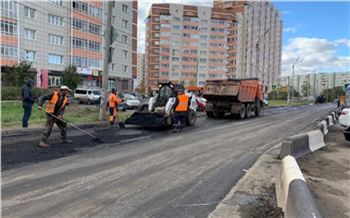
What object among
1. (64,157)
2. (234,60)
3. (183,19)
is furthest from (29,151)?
(234,60)

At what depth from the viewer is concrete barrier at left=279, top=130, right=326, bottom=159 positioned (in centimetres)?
739

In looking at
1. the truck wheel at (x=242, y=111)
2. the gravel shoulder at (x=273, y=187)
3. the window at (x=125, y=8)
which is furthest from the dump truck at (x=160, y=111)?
the window at (x=125, y=8)

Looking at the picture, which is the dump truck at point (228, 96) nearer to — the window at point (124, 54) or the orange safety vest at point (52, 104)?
the orange safety vest at point (52, 104)

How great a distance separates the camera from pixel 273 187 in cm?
541

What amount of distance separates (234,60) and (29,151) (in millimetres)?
97031

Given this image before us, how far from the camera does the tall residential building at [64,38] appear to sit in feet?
123

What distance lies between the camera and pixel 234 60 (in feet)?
328

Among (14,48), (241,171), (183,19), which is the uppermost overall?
(183,19)

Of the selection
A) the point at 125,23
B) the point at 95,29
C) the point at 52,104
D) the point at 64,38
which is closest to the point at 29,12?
the point at 64,38

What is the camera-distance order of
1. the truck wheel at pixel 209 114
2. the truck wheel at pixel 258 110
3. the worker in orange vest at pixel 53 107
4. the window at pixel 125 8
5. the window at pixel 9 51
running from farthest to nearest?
the window at pixel 125 8, the window at pixel 9 51, the truck wheel at pixel 258 110, the truck wheel at pixel 209 114, the worker in orange vest at pixel 53 107

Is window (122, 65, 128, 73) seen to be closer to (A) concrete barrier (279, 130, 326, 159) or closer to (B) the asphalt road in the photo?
(B) the asphalt road

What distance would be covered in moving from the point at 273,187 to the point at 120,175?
2.88 meters

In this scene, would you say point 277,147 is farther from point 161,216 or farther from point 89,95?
point 89,95

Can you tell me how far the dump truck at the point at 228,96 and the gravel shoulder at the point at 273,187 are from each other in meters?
10.6
